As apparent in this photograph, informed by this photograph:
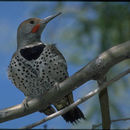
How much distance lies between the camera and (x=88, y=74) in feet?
8.41

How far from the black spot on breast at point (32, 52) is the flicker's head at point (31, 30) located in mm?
311

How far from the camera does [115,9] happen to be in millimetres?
2424

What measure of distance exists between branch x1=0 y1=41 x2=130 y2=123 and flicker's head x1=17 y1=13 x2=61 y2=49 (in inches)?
59.4

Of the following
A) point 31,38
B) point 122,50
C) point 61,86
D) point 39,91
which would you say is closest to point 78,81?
point 61,86

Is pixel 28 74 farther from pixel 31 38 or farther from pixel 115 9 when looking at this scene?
pixel 115 9

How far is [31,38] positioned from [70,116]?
125 cm

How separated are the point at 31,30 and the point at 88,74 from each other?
181cm

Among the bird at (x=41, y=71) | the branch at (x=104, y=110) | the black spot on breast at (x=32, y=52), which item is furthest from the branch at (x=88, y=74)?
the black spot on breast at (x=32, y=52)

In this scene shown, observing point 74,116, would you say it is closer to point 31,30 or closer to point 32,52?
point 32,52

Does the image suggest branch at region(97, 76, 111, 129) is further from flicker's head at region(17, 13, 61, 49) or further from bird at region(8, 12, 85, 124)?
flicker's head at region(17, 13, 61, 49)

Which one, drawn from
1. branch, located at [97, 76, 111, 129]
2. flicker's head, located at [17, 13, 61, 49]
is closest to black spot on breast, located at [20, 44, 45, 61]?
flicker's head, located at [17, 13, 61, 49]

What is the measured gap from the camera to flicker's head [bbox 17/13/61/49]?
4.09 m

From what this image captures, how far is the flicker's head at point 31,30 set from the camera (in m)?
4.09

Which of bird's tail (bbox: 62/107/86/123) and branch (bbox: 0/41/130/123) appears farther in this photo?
bird's tail (bbox: 62/107/86/123)
